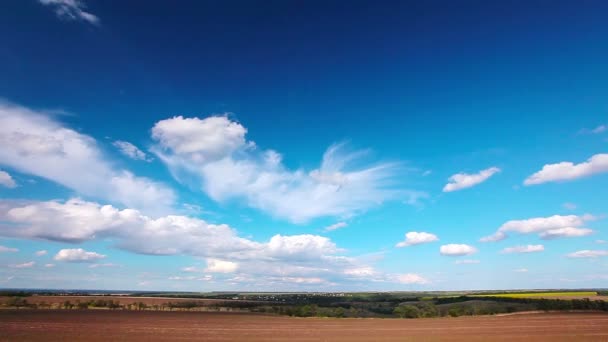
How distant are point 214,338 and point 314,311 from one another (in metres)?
80.1

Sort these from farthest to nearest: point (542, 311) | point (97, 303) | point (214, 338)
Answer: point (97, 303) → point (542, 311) → point (214, 338)

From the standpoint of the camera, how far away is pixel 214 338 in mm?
47969

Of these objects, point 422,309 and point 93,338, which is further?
point 422,309

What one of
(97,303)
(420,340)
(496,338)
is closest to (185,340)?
(420,340)

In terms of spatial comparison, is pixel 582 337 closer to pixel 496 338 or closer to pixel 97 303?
pixel 496 338

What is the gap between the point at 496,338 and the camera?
4744 cm

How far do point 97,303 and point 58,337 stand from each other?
119107 mm

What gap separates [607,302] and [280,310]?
9930 centimetres

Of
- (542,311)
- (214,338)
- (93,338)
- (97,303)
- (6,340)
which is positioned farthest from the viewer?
(97,303)

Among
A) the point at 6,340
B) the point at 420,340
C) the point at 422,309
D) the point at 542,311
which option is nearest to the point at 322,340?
the point at 420,340

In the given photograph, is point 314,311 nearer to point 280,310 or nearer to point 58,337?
point 280,310

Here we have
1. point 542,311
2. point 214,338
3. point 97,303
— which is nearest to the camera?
point 214,338

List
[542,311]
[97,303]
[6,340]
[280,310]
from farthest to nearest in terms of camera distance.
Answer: [97,303]
[280,310]
[542,311]
[6,340]

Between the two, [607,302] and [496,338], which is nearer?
[496,338]
